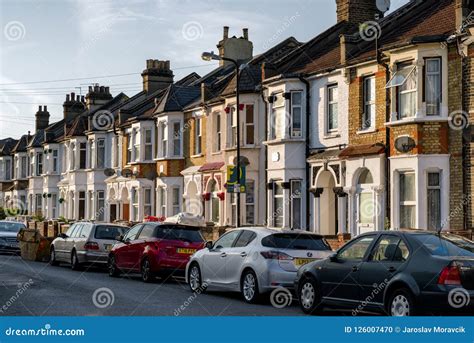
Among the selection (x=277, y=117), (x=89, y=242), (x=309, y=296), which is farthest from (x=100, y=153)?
(x=309, y=296)

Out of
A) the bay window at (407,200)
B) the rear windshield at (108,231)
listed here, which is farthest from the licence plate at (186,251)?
the bay window at (407,200)

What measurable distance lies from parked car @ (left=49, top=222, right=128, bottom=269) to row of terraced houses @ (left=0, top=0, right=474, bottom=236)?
6694 mm

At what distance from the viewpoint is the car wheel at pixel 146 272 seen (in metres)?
21.2

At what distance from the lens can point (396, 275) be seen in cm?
1234

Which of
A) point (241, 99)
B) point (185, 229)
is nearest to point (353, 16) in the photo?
point (241, 99)

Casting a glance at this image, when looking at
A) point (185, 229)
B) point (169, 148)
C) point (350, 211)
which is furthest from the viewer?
point (169, 148)

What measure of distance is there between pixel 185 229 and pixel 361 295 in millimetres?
9454

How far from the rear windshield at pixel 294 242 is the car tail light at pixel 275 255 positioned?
24 cm

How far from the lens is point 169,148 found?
42406 mm

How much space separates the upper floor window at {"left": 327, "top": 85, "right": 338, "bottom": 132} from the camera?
99.6 feet

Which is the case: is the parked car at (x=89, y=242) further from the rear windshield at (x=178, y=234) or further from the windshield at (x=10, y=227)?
the windshield at (x=10, y=227)

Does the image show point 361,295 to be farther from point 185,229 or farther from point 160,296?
point 185,229

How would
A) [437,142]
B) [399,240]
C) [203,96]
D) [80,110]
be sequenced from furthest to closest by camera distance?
1. [80,110]
2. [203,96]
3. [437,142]
4. [399,240]

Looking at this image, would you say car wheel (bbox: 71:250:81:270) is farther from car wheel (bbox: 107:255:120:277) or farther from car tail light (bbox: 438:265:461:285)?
car tail light (bbox: 438:265:461:285)
